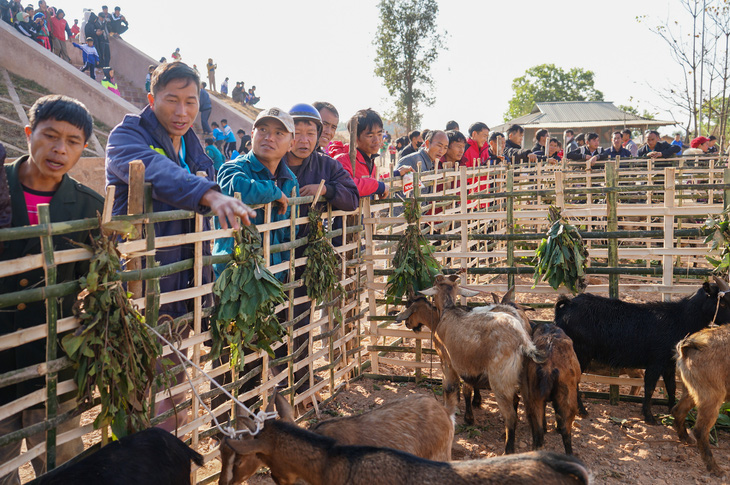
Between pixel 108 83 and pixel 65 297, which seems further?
pixel 108 83

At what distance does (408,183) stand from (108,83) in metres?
16.8

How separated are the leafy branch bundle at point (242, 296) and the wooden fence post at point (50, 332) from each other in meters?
1.13

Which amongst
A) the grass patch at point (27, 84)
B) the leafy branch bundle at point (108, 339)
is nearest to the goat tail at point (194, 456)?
the leafy branch bundle at point (108, 339)

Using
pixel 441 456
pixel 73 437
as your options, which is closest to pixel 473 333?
pixel 441 456

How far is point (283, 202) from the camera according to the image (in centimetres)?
460

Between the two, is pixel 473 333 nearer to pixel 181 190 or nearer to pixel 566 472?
pixel 566 472

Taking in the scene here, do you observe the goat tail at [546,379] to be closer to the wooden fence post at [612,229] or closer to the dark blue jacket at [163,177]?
the wooden fence post at [612,229]

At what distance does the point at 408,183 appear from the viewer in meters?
8.23

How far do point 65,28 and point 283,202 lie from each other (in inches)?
849

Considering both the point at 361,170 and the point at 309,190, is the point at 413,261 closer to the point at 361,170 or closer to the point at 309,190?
the point at 361,170

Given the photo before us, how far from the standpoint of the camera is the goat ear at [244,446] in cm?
299

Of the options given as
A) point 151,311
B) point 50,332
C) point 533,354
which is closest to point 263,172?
point 151,311

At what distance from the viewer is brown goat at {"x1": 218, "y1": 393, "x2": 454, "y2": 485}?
12.5ft

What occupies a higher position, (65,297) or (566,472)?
(65,297)
